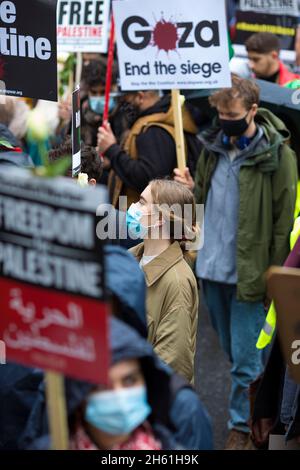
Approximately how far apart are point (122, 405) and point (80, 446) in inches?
9.0

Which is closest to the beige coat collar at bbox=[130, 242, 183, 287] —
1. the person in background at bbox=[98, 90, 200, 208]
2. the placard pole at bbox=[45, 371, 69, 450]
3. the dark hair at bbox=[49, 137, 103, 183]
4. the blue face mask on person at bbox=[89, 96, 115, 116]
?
the dark hair at bbox=[49, 137, 103, 183]

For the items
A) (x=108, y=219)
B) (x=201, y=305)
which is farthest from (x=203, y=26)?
(x=201, y=305)

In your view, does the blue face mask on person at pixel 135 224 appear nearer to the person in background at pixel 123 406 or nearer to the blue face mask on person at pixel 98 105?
the person in background at pixel 123 406

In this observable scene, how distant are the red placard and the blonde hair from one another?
5.39ft

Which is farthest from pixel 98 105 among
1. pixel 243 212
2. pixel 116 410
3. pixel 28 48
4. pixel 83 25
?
pixel 116 410

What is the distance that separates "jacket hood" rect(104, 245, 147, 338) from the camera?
2.51 metres

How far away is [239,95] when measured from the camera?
5023 mm

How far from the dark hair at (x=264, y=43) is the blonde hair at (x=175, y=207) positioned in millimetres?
3545

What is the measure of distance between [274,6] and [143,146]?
3607mm

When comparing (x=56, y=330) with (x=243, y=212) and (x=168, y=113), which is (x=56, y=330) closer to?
(x=243, y=212)

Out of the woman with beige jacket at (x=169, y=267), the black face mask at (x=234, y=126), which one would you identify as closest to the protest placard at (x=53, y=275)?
the woman with beige jacket at (x=169, y=267)

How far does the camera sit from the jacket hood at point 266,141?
16.5 ft
